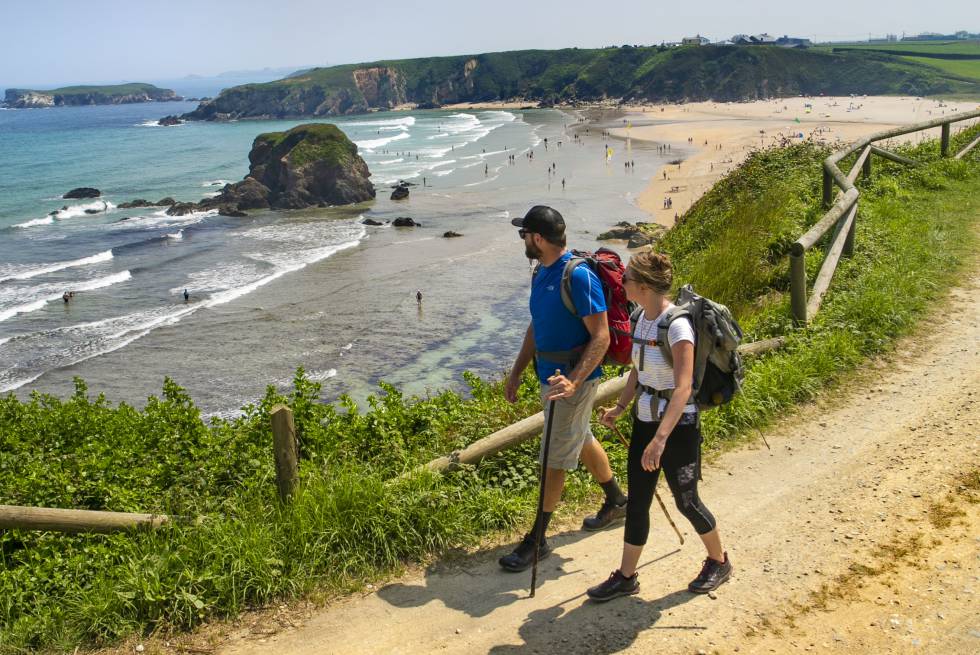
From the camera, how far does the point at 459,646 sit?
425cm

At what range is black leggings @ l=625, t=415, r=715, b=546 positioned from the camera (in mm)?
4172

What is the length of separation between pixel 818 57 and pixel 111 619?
157 m

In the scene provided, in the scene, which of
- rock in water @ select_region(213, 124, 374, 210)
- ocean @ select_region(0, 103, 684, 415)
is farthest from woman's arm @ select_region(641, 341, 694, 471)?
rock in water @ select_region(213, 124, 374, 210)

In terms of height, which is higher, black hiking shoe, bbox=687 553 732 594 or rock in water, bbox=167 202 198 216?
black hiking shoe, bbox=687 553 732 594

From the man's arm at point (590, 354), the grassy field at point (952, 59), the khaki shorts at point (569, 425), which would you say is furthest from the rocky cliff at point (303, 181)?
the grassy field at point (952, 59)

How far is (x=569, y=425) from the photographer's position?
15.3ft

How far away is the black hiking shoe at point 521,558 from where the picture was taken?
4.93 metres

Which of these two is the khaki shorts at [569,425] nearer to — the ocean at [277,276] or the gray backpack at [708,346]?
the gray backpack at [708,346]

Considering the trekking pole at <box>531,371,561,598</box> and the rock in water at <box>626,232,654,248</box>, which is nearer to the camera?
the trekking pole at <box>531,371,561,598</box>

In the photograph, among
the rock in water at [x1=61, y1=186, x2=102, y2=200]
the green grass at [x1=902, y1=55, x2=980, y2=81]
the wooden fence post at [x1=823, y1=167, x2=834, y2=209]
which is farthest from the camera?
the green grass at [x1=902, y1=55, x2=980, y2=81]

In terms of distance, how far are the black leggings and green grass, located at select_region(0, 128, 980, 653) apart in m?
1.28

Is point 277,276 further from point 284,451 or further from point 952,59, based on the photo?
point 952,59

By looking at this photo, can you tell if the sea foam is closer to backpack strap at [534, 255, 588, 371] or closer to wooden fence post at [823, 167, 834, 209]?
wooden fence post at [823, 167, 834, 209]

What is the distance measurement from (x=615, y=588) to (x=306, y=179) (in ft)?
177
